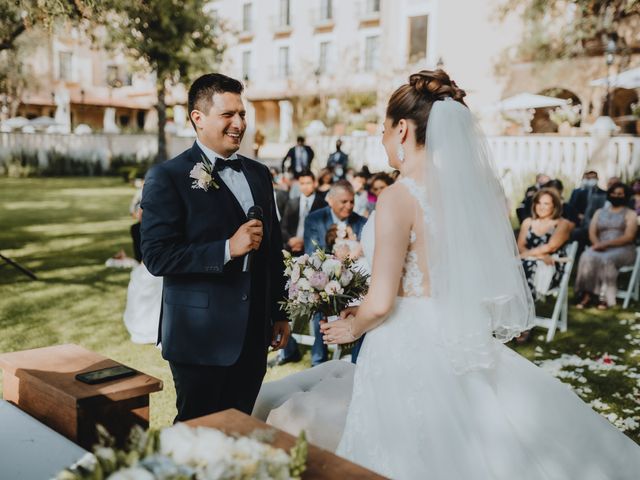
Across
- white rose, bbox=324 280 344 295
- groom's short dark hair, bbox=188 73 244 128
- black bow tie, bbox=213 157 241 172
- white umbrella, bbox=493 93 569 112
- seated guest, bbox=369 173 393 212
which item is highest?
white umbrella, bbox=493 93 569 112

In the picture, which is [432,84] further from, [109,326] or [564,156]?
[564,156]

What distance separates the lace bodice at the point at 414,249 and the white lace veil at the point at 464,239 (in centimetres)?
4

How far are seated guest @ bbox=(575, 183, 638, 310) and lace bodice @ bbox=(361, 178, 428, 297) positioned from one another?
6849 mm

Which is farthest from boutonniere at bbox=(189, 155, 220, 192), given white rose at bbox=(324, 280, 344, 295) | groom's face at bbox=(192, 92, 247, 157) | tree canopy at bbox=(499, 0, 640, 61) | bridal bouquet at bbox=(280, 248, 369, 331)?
tree canopy at bbox=(499, 0, 640, 61)

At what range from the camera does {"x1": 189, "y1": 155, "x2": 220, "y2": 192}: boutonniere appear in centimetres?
290

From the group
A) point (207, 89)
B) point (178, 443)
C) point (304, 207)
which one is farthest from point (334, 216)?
point (178, 443)

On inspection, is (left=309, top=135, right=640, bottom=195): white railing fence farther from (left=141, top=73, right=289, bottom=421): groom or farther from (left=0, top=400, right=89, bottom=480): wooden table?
(left=0, top=400, right=89, bottom=480): wooden table

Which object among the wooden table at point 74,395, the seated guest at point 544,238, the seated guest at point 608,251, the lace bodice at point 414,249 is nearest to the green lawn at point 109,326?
the seated guest at point 608,251

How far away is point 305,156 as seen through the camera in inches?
565

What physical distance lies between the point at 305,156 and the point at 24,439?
12260 mm

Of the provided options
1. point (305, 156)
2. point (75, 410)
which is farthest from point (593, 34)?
point (75, 410)

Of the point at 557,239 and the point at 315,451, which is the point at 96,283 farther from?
the point at 315,451

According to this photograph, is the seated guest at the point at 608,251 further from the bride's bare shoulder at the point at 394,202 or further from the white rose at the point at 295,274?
the bride's bare shoulder at the point at 394,202

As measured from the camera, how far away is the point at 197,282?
2996 mm
